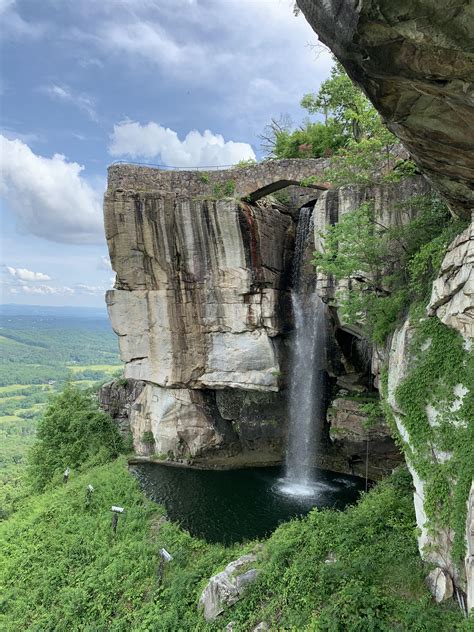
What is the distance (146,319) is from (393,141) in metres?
11.9

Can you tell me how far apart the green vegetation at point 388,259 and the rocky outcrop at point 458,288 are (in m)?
1.16

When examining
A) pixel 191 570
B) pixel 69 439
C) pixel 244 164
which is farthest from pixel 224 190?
pixel 69 439

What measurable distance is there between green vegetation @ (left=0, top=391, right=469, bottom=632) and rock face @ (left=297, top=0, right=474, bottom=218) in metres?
6.48

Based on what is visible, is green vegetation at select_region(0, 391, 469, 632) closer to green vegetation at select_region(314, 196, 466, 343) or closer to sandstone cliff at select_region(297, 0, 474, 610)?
sandstone cliff at select_region(297, 0, 474, 610)

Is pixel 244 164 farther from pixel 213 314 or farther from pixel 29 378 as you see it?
pixel 29 378

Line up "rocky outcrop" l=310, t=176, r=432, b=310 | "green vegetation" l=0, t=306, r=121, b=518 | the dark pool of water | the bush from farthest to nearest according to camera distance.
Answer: "green vegetation" l=0, t=306, r=121, b=518, the bush, the dark pool of water, "rocky outcrop" l=310, t=176, r=432, b=310

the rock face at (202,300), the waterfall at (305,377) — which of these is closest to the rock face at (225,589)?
the waterfall at (305,377)

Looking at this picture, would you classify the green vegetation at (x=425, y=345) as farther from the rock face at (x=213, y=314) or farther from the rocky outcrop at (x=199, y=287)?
the rocky outcrop at (x=199, y=287)

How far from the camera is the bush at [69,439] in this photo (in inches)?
729

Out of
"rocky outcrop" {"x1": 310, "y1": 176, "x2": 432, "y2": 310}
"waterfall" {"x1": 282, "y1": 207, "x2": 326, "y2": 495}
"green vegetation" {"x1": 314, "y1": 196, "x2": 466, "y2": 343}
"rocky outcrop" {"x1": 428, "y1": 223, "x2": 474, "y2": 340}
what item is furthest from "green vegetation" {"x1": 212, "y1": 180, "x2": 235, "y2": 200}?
"rocky outcrop" {"x1": 428, "y1": 223, "x2": 474, "y2": 340}

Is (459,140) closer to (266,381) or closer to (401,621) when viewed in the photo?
(401,621)

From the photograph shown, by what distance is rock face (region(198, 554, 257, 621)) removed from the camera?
8.27m

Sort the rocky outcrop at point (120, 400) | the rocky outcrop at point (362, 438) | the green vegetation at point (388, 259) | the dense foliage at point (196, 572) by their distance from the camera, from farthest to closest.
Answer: the rocky outcrop at point (120, 400), the rocky outcrop at point (362, 438), the green vegetation at point (388, 259), the dense foliage at point (196, 572)

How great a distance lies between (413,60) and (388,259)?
7141mm
